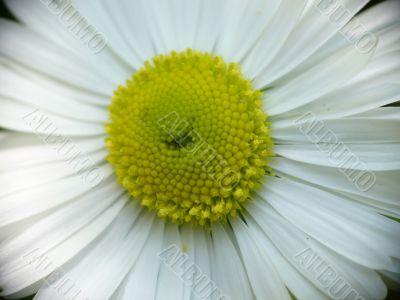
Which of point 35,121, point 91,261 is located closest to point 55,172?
point 35,121

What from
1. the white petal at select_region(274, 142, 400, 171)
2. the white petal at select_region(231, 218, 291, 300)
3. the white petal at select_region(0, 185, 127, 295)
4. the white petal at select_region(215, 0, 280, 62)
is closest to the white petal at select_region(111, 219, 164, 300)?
the white petal at select_region(0, 185, 127, 295)

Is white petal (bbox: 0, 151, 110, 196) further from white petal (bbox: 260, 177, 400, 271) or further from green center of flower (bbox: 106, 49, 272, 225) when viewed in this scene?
white petal (bbox: 260, 177, 400, 271)

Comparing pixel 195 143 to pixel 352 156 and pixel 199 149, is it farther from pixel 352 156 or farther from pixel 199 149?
pixel 352 156

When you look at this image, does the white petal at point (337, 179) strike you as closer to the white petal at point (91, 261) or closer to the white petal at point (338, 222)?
the white petal at point (338, 222)

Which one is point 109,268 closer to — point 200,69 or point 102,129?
point 102,129

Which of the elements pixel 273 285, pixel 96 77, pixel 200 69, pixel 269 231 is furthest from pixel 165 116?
pixel 273 285

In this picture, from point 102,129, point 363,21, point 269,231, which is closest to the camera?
point 363,21

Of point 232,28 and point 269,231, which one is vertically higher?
point 232,28
